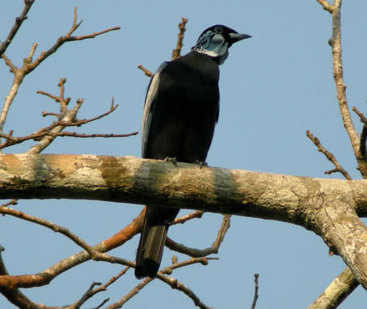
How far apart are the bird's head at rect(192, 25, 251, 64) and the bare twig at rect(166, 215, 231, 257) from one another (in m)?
1.86

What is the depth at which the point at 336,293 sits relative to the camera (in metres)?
2.95

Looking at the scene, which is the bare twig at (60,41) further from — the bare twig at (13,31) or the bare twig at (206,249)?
the bare twig at (206,249)

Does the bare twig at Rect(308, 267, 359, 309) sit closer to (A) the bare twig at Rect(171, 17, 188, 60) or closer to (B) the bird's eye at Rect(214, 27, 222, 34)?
(A) the bare twig at Rect(171, 17, 188, 60)

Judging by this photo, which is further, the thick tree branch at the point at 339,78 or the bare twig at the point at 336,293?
the thick tree branch at the point at 339,78

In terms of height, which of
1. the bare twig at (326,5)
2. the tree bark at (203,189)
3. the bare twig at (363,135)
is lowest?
the tree bark at (203,189)

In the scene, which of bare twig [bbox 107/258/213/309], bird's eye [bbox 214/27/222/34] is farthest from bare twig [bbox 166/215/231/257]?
bird's eye [bbox 214/27/222/34]

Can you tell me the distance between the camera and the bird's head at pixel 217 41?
509 cm

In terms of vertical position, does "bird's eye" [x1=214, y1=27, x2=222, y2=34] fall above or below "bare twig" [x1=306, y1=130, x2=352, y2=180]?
above

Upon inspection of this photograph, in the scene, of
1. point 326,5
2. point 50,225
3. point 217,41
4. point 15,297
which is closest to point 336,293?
point 50,225

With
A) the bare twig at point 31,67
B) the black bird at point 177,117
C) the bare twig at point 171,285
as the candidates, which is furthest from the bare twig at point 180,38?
the bare twig at point 171,285

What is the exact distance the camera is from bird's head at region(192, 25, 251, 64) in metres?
5.09

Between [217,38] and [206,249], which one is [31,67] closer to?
[206,249]

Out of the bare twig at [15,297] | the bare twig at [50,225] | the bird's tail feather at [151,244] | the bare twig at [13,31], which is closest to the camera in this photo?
the bare twig at [50,225]

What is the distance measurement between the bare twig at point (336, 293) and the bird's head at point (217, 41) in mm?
2615
